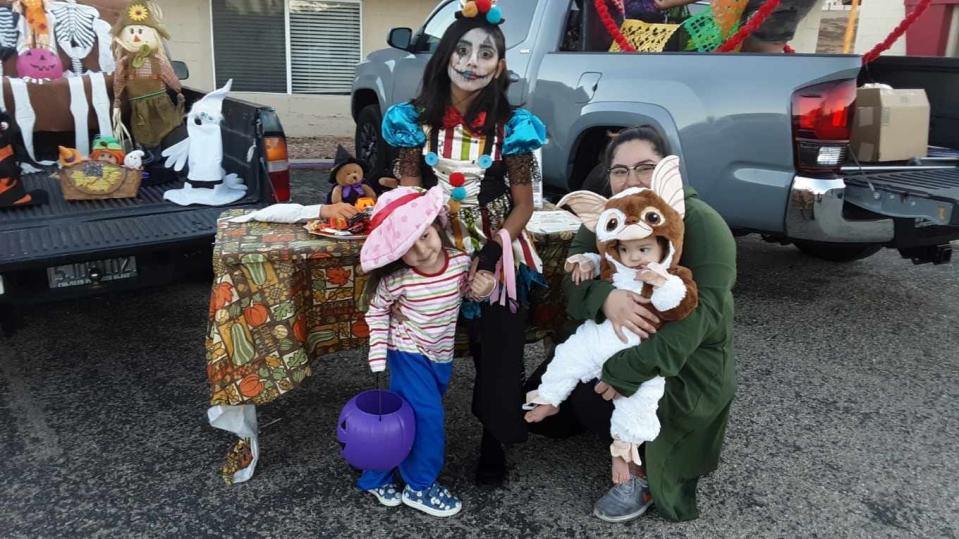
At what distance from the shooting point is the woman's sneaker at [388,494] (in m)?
2.77

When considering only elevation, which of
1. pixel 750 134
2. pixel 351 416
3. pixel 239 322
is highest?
pixel 750 134

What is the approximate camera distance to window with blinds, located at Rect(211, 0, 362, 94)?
973 cm

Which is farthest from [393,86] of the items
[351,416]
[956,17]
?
[956,17]

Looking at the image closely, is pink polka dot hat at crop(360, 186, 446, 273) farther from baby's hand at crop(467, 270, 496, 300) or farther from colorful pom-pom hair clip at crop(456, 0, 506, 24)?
colorful pom-pom hair clip at crop(456, 0, 506, 24)

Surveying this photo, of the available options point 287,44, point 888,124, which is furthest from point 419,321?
point 287,44

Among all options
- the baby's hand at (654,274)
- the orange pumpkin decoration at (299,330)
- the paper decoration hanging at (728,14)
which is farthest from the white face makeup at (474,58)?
the paper decoration hanging at (728,14)

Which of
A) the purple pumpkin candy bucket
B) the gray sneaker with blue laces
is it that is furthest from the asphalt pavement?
the purple pumpkin candy bucket

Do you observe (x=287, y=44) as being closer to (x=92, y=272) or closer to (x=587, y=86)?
(x=587, y=86)

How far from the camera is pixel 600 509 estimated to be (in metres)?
2.74

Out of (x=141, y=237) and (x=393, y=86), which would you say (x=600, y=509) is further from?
(x=393, y=86)

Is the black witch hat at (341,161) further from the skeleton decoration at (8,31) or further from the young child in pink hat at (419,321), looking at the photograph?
the skeleton decoration at (8,31)

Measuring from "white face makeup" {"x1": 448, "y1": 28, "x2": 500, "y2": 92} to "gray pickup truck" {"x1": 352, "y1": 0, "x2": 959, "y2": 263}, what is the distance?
483mm

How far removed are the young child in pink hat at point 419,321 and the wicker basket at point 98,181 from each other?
1967 millimetres

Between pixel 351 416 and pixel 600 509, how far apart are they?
3.13 ft
